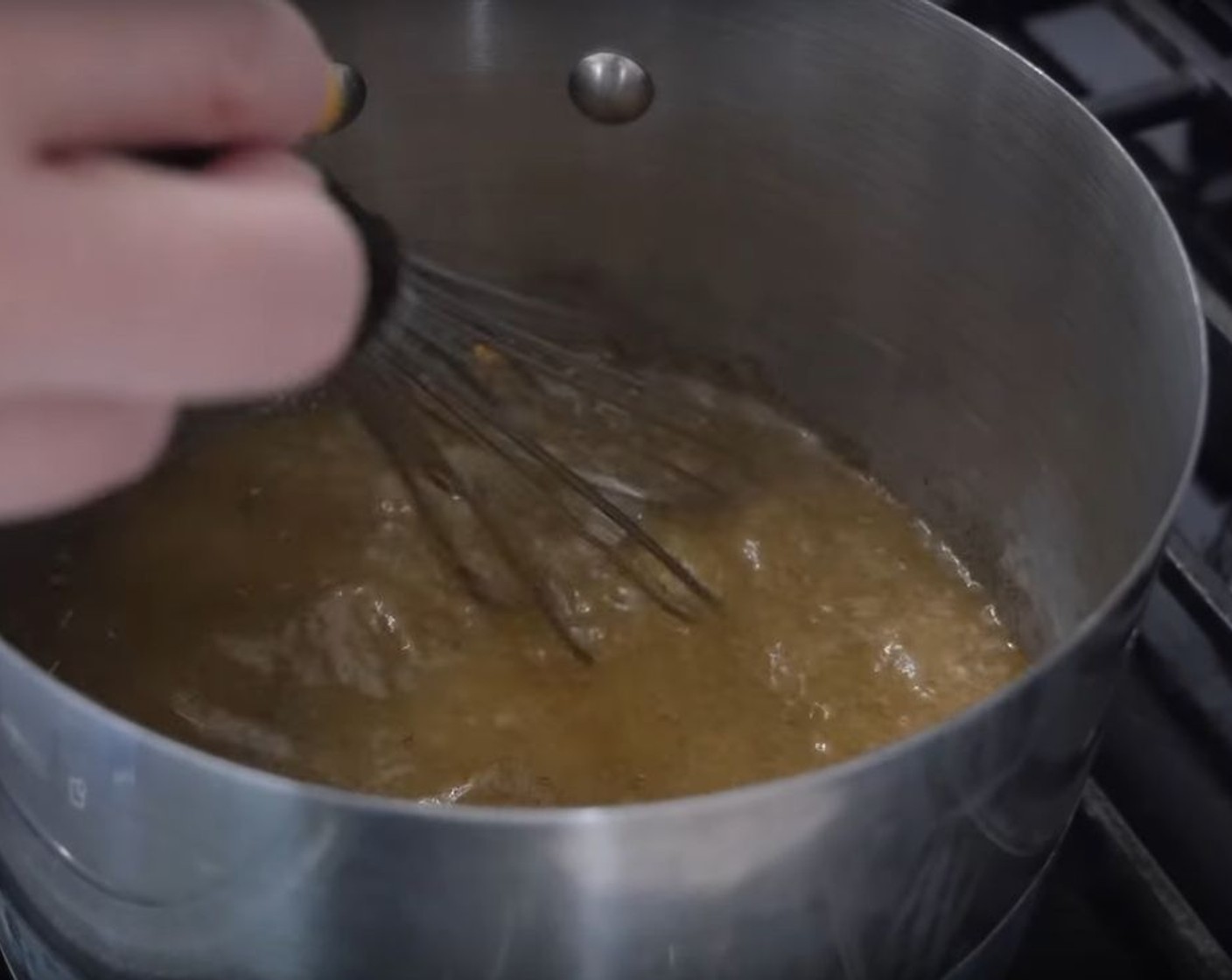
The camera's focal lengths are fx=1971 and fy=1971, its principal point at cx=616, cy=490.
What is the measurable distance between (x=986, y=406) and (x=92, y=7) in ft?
1.75

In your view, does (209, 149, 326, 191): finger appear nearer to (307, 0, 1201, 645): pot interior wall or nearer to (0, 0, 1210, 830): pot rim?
(0, 0, 1210, 830): pot rim

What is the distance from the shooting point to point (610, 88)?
851 millimetres

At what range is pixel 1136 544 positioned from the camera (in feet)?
2.31

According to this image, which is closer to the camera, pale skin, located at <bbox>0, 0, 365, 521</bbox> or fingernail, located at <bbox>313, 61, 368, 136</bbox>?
pale skin, located at <bbox>0, 0, 365, 521</bbox>

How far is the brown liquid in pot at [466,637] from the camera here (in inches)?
30.6

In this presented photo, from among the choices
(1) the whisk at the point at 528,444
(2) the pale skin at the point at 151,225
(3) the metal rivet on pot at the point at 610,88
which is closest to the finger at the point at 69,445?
(2) the pale skin at the point at 151,225

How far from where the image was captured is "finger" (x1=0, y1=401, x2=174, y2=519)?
1.38ft

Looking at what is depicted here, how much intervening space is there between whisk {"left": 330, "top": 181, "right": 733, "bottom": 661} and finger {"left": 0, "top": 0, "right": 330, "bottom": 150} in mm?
327

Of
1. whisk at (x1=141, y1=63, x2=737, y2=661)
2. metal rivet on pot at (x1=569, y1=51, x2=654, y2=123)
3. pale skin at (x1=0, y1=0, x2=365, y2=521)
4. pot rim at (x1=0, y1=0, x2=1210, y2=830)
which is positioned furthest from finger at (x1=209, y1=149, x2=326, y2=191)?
metal rivet on pot at (x1=569, y1=51, x2=654, y2=123)

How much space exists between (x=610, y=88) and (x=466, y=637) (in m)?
0.24

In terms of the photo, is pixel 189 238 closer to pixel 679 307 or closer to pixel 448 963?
pixel 448 963

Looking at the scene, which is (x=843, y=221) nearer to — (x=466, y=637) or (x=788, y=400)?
(x=788, y=400)

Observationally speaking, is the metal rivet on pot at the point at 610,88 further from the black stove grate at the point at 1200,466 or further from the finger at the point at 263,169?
the finger at the point at 263,169

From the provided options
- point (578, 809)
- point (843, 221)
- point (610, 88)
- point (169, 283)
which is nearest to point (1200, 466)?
point (843, 221)
